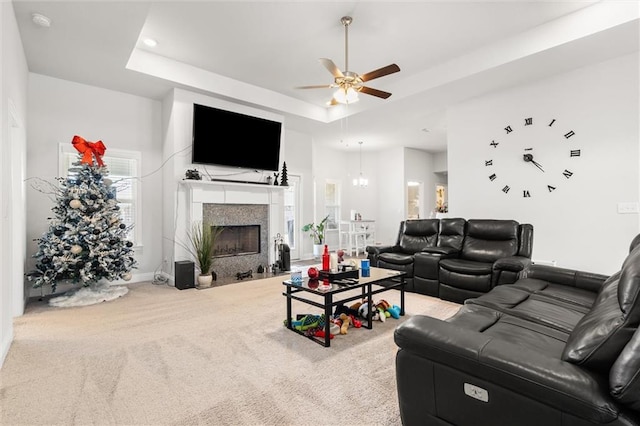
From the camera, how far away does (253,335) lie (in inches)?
113

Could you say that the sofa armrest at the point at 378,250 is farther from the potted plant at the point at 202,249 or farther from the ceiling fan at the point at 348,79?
the potted plant at the point at 202,249

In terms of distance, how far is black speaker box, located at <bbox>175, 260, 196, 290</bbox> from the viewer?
15.4ft

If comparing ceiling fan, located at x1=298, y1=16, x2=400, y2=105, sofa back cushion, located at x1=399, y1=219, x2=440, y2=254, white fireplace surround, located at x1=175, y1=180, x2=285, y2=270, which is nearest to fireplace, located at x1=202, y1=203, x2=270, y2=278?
white fireplace surround, located at x1=175, y1=180, x2=285, y2=270

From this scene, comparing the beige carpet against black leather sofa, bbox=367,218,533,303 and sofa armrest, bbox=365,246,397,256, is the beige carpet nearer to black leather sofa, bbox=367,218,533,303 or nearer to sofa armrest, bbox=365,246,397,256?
black leather sofa, bbox=367,218,533,303

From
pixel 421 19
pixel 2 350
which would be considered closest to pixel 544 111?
pixel 421 19

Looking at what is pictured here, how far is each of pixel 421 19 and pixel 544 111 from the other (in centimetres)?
232

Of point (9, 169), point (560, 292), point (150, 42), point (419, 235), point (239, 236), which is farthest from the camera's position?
point (239, 236)

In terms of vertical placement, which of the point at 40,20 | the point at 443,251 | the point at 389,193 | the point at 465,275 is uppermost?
the point at 40,20

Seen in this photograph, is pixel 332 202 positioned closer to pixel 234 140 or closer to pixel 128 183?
pixel 234 140

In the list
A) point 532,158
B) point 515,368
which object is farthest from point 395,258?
point 515,368

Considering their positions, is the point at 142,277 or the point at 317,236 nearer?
the point at 142,277

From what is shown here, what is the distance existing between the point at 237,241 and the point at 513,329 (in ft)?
15.1

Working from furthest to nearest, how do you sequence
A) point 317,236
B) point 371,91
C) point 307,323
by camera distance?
point 317,236
point 371,91
point 307,323

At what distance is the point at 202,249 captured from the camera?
4.92 metres
